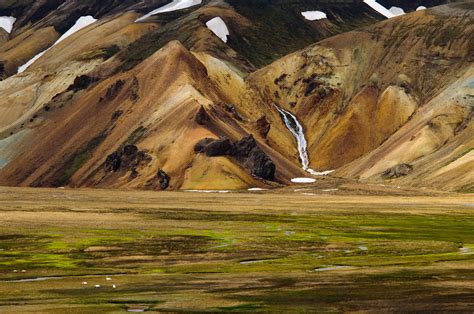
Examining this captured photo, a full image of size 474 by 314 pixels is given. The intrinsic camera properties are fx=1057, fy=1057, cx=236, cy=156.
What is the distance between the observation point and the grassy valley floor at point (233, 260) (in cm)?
4800

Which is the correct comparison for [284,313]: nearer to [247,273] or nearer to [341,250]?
[247,273]

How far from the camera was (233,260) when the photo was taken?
69.6 metres

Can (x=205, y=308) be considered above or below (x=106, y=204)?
above

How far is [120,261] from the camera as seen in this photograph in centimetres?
6850

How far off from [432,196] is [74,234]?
110m

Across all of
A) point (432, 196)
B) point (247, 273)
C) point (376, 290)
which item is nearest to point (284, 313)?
point (376, 290)

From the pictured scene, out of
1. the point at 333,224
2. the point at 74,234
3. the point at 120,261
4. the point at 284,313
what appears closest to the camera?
the point at 284,313

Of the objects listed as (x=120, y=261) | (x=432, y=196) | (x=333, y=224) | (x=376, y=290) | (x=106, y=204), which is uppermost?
(x=376, y=290)

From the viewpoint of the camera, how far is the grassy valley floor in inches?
1890

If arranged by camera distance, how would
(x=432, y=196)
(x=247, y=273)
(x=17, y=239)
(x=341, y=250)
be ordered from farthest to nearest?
(x=432, y=196) < (x=17, y=239) < (x=341, y=250) < (x=247, y=273)

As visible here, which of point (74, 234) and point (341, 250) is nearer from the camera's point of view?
point (341, 250)

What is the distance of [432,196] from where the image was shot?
189 m

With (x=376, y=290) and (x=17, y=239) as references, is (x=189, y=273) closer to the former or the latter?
(x=376, y=290)

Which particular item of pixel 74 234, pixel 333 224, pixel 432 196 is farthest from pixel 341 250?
pixel 432 196
